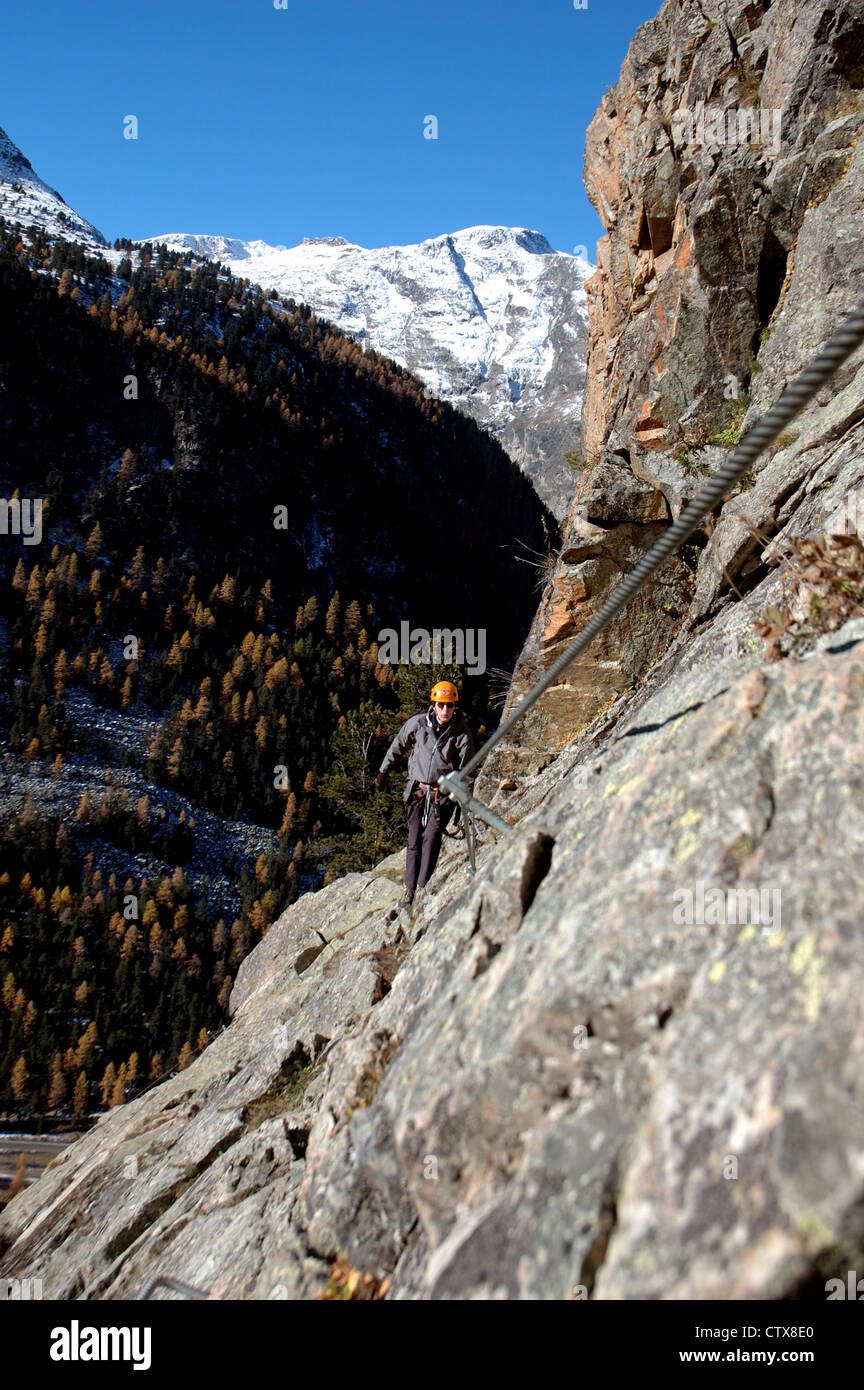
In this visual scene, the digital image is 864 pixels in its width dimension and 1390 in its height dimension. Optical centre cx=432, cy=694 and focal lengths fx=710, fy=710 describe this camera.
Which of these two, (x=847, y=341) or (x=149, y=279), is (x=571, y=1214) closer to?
(x=847, y=341)

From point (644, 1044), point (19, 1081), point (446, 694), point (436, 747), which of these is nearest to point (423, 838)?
point (436, 747)

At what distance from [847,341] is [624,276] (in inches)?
668

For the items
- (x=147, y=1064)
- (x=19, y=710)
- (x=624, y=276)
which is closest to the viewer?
(x=624, y=276)

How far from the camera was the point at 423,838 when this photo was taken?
10.4m

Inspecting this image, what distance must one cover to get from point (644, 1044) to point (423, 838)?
7.15m

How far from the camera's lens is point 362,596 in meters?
184

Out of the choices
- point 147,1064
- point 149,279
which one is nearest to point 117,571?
point 149,279

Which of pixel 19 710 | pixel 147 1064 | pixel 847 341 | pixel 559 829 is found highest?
pixel 19 710

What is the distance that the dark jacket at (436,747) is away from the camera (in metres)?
9.44

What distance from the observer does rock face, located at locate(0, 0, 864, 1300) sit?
2.68m

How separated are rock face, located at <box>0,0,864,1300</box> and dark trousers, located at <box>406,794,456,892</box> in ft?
6.90

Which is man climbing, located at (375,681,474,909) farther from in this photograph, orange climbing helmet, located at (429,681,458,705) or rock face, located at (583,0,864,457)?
rock face, located at (583,0,864,457)

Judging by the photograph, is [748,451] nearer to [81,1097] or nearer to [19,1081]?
[81,1097]

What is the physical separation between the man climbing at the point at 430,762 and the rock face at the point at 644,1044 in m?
2.24
